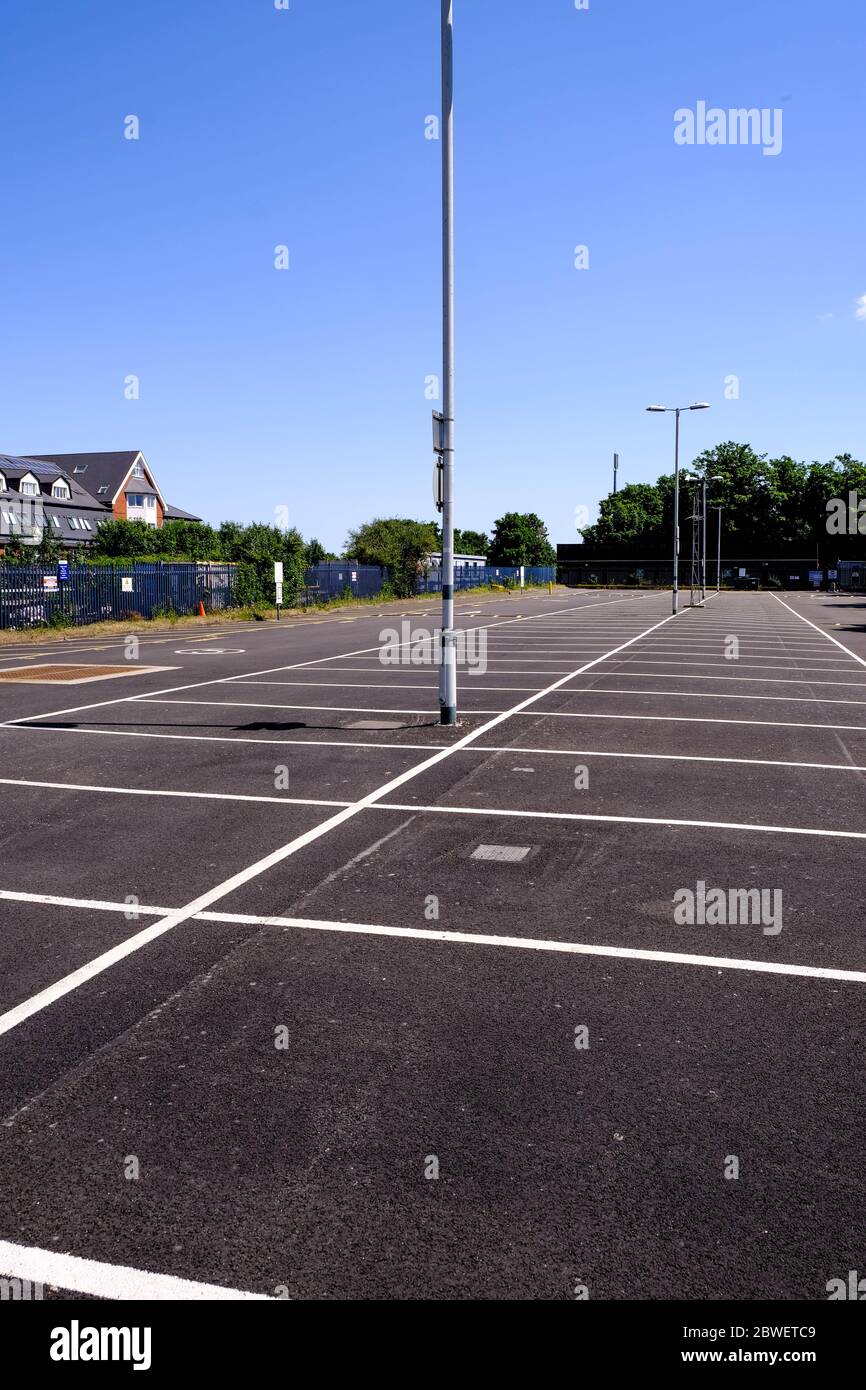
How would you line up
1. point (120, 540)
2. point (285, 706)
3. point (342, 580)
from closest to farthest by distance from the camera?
point (285, 706) → point (342, 580) → point (120, 540)

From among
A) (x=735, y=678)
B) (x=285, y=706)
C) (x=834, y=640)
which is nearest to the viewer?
(x=285, y=706)

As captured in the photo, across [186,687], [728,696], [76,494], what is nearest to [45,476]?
[76,494]

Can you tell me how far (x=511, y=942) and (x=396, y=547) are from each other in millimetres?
57911

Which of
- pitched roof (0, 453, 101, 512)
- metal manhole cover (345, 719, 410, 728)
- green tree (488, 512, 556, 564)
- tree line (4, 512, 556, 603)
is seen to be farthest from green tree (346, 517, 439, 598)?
green tree (488, 512, 556, 564)

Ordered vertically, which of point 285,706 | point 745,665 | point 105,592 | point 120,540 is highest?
point 120,540

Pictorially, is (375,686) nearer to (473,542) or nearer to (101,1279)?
(101,1279)

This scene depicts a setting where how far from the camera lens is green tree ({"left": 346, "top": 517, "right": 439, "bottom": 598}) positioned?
6319cm

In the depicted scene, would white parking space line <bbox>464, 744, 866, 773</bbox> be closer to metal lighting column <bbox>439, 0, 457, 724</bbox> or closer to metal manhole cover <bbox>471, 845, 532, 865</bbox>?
metal lighting column <bbox>439, 0, 457, 724</bbox>

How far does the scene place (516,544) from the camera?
473ft

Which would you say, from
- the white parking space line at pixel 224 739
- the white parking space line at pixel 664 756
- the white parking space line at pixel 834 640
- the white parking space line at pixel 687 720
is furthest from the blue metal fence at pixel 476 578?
the white parking space line at pixel 664 756

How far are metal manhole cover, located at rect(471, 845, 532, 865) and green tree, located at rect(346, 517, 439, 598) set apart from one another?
54912 millimetres
